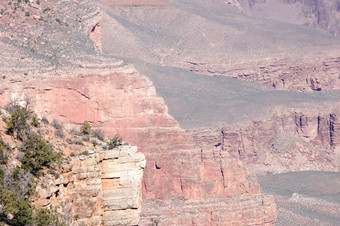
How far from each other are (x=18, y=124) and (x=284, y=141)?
276ft

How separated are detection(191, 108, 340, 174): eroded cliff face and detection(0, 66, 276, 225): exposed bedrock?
26.2 m

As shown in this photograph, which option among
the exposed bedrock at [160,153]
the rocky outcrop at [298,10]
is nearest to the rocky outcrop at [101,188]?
the exposed bedrock at [160,153]

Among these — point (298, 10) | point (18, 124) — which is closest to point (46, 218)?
point (18, 124)

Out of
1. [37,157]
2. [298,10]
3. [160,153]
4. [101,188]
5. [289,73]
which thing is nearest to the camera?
[37,157]

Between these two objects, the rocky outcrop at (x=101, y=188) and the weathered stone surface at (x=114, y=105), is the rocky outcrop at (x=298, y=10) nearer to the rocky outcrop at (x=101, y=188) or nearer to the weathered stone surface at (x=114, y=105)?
the weathered stone surface at (x=114, y=105)

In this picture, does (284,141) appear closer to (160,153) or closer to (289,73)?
(289,73)

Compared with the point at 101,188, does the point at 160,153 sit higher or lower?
lower

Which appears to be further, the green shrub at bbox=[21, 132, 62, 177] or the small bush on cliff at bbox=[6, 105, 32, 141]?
the small bush on cliff at bbox=[6, 105, 32, 141]

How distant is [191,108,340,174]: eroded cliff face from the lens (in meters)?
101

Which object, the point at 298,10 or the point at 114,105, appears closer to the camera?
the point at 114,105

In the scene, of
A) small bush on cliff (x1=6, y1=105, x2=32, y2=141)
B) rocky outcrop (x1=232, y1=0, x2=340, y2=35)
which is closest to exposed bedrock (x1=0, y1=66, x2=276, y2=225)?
small bush on cliff (x1=6, y1=105, x2=32, y2=141)

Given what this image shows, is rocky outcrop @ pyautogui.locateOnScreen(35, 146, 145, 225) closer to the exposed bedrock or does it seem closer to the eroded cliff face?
the exposed bedrock

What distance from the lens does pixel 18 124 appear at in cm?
2555

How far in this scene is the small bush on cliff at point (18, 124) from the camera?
25359 mm
